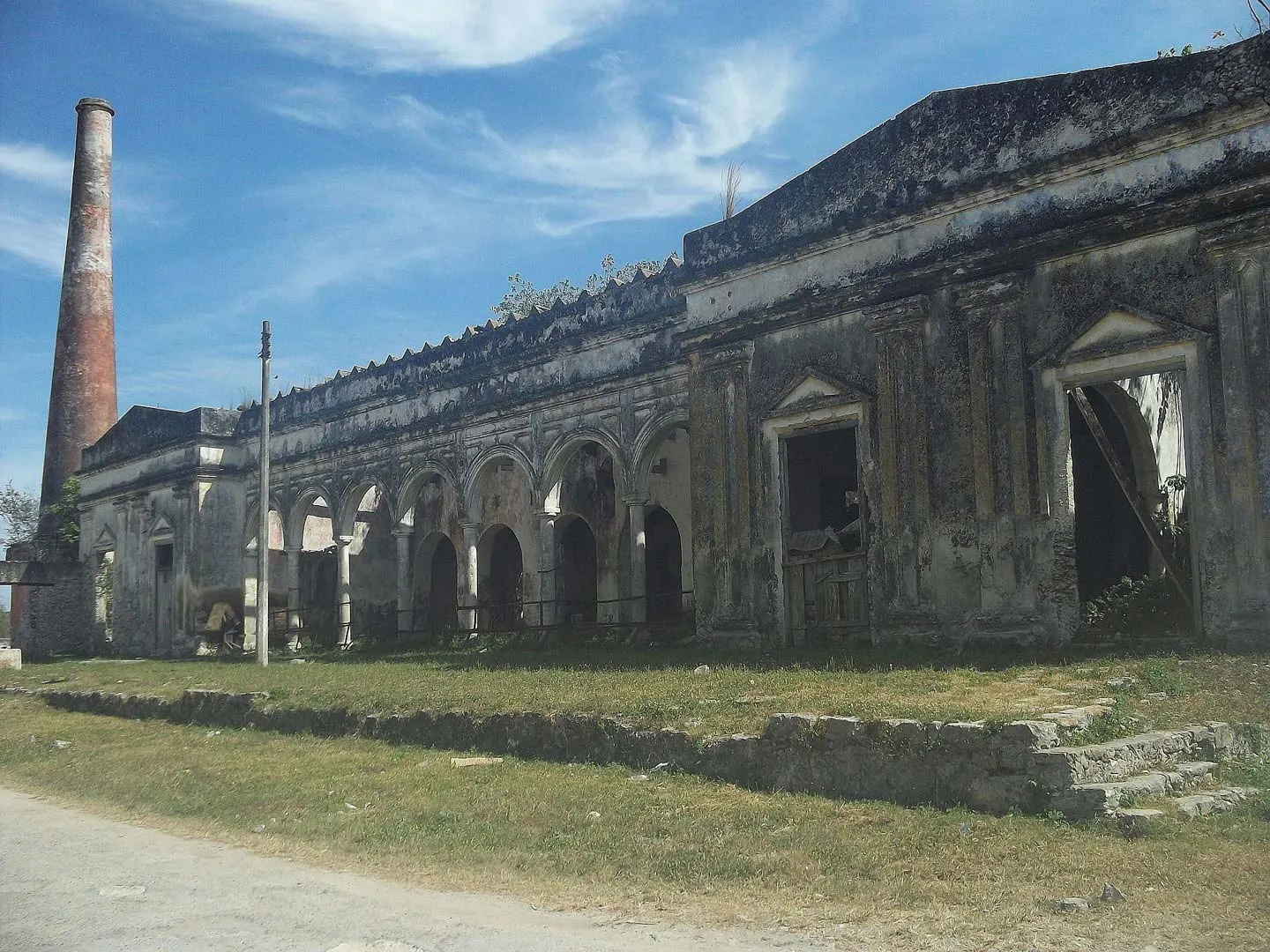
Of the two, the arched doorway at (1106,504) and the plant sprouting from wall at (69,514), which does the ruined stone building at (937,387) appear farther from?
the plant sprouting from wall at (69,514)

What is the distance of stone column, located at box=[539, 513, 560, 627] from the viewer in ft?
64.8

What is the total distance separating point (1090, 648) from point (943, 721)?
4035mm

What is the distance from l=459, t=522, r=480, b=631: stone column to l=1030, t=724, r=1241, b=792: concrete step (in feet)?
50.0

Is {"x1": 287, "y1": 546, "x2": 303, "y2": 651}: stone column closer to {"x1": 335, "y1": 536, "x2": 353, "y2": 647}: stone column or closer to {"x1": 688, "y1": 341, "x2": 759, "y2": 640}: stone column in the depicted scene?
{"x1": 335, "y1": 536, "x2": 353, "y2": 647}: stone column

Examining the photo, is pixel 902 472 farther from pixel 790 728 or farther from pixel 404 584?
pixel 404 584

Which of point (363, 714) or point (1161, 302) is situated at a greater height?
point (1161, 302)

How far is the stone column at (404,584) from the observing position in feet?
74.6

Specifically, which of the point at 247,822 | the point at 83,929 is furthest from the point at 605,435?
the point at 83,929

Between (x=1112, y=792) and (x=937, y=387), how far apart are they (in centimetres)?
673

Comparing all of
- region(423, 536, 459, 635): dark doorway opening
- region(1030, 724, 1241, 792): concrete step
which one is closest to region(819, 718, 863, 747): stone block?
region(1030, 724, 1241, 792): concrete step

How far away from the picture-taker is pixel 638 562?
18.0 metres

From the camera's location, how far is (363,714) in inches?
476

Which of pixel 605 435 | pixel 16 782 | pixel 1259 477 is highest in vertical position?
pixel 605 435

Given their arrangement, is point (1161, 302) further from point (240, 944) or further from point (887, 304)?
point (240, 944)
